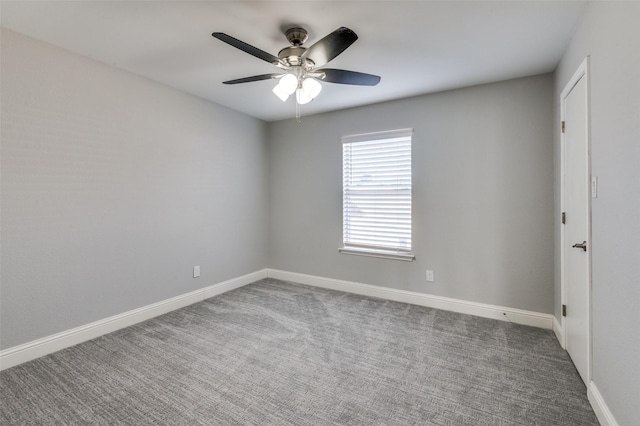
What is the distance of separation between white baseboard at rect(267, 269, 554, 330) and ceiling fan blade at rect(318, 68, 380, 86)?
8.29 feet

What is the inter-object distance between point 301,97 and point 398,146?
184cm

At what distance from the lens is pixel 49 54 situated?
2.32 m

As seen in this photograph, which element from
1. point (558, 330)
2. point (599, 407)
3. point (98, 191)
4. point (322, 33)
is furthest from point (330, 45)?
point (558, 330)

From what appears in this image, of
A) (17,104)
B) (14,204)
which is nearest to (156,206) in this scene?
(14,204)

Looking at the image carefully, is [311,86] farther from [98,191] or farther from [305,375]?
[98,191]

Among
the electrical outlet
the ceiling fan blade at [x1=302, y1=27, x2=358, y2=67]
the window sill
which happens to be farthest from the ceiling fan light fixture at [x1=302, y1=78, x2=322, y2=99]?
the electrical outlet

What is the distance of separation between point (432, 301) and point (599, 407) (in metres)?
1.77

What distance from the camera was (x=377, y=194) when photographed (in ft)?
12.3

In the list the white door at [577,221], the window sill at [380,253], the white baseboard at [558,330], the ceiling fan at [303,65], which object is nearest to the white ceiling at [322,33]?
the ceiling fan at [303,65]

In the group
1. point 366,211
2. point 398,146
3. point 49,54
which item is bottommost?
point 366,211

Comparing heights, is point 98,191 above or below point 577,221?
above

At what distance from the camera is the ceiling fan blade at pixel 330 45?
1563mm

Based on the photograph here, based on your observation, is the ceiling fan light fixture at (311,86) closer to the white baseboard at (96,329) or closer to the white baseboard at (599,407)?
the white baseboard at (599,407)

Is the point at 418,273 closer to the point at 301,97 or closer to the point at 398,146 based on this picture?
the point at 398,146
